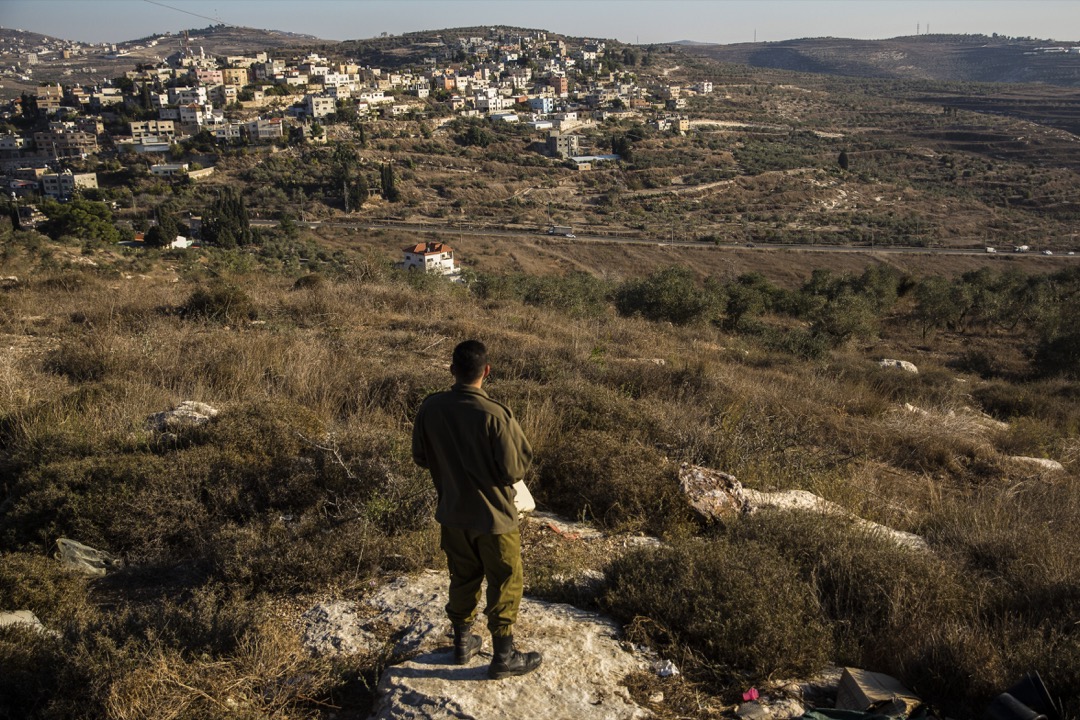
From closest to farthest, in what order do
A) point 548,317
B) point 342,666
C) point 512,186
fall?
1. point 342,666
2. point 548,317
3. point 512,186

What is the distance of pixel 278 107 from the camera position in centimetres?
9000

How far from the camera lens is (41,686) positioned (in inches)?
104

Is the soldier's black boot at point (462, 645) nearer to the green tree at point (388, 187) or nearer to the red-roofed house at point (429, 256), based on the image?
the red-roofed house at point (429, 256)

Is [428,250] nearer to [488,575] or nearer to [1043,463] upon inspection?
[1043,463]

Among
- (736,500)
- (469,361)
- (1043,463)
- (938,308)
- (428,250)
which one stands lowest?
(938,308)

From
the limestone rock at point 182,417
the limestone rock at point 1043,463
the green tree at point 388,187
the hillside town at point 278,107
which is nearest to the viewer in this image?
the limestone rock at point 182,417

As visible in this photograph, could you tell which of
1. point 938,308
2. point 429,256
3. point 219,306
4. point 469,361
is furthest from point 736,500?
point 429,256

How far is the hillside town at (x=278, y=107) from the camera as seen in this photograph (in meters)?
72.6

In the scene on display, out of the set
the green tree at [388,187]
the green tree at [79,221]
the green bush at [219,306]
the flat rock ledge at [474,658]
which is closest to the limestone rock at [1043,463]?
the flat rock ledge at [474,658]

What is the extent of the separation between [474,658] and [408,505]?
1.35 metres

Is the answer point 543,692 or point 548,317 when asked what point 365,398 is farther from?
point 548,317

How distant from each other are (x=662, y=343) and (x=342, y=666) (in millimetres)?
8634

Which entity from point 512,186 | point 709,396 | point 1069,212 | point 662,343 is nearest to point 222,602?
point 709,396

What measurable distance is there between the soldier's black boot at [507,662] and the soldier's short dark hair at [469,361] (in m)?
1.04
